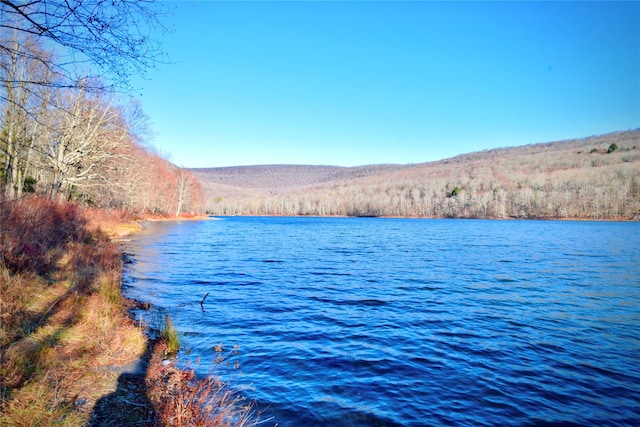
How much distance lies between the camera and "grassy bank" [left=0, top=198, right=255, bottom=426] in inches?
163

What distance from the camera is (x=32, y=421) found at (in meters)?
3.54

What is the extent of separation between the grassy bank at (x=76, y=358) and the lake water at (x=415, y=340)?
1.09 meters

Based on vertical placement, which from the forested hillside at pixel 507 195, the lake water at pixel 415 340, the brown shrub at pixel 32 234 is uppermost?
the forested hillside at pixel 507 195

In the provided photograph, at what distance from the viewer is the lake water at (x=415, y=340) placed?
5.88m

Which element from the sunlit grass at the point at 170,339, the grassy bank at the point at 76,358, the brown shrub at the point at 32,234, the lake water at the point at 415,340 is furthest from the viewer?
the brown shrub at the point at 32,234

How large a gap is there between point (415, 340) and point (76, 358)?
7.03 meters

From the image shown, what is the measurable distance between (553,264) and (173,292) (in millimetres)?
21303

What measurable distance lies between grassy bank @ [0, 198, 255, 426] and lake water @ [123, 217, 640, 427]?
1.09 meters

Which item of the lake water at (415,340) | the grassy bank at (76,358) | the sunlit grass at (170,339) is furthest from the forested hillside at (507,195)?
the grassy bank at (76,358)

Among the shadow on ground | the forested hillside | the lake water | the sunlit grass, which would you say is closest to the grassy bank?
the shadow on ground

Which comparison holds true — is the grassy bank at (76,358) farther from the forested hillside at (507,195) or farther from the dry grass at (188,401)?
the forested hillside at (507,195)

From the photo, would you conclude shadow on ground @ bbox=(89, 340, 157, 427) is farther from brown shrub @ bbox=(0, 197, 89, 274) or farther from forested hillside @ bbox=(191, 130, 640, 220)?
forested hillside @ bbox=(191, 130, 640, 220)

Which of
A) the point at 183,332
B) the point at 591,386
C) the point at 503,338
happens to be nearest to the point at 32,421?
the point at 183,332

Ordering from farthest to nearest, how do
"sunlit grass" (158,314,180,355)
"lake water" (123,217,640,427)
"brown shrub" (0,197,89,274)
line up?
"brown shrub" (0,197,89,274) < "sunlit grass" (158,314,180,355) < "lake water" (123,217,640,427)
